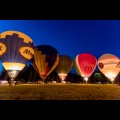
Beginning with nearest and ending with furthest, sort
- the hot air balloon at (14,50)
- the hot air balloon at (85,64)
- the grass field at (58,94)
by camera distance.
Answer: the grass field at (58,94) → the hot air balloon at (14,50) → the hot air balloon at (85,64)

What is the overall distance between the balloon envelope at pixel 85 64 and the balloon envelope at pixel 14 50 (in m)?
6.53

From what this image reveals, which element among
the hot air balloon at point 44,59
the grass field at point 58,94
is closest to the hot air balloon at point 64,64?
the hot air balloon at point 44,59

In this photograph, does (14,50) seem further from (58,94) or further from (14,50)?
(58,94)

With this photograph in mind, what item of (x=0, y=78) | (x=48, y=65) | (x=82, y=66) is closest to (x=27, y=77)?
(x=0, y=78)

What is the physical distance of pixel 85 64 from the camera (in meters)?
21.5

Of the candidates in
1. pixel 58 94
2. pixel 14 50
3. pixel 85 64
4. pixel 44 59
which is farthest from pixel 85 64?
pixel 58 94

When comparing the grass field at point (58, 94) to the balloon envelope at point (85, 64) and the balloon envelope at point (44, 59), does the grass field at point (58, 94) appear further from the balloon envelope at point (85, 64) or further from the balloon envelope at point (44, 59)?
the balloon envelope at point (85, 64)

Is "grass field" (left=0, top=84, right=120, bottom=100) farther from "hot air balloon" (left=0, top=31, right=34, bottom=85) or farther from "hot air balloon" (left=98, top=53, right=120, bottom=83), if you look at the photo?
"hot air balloon" (left=98, top=53, right=120, bottom=83)

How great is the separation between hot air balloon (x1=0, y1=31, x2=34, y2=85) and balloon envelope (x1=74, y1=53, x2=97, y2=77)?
653 centimetres

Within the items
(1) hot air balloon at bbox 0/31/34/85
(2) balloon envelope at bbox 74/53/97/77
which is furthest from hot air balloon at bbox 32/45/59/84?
(2) balloon envelope at bbox 74/53/97/77

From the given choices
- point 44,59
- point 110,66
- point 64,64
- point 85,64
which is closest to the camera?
point 44,59

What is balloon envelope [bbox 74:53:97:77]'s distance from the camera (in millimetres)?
21562

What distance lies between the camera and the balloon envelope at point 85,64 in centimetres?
2156
